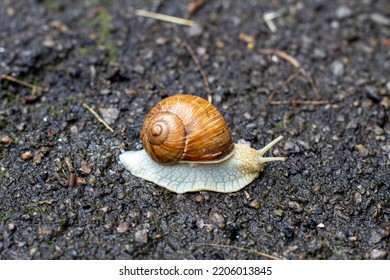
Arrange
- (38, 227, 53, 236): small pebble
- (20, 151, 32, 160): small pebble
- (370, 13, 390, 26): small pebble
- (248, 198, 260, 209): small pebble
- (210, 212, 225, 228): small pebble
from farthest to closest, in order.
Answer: (370, 13, 390, 26): small pebble → (20, 151, 32, 160): small pebble → (248, 198, 260, 209): small pebble → (210, 212, 225, 228): small pebble → (38, 227, 53, 236): small pebble

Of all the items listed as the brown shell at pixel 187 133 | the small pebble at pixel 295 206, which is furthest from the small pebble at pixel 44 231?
the small pebble at pixel 295 206

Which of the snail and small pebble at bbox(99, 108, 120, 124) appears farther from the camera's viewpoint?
small pebble at bbox(99, 108, 120, 124)

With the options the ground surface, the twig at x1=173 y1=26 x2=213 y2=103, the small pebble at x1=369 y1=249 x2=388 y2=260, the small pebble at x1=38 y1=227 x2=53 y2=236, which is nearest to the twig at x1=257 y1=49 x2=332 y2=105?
the ground surface

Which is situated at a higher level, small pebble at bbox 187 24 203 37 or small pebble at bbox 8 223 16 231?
small pebble at bbox 8 223 16 231

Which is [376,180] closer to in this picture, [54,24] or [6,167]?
[6,167]

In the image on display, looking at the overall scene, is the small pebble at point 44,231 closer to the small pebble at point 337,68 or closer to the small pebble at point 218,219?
the small pebble at point 218,219

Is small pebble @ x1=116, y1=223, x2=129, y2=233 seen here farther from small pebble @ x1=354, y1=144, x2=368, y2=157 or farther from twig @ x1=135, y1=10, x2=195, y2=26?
twig @ x1=135, y1=10, x2=195, y2=26
